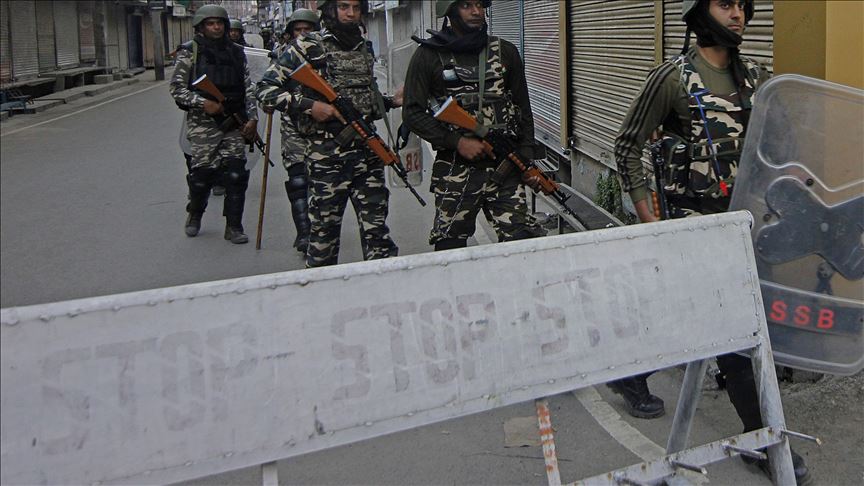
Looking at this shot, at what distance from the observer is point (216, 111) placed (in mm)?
6543

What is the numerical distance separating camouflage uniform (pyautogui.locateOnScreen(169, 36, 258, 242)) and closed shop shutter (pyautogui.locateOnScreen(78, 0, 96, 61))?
3574 millimetres

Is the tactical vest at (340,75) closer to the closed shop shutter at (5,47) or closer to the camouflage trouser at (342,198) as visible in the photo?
the camouflage trouser at (342,198)

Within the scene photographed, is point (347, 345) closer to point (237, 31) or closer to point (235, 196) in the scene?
point (235, 196)

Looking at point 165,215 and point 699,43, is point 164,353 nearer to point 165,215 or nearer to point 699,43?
point 699,43

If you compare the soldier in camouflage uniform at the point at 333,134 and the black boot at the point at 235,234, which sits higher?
the soldier in camouflage uniform at the point at 333,134

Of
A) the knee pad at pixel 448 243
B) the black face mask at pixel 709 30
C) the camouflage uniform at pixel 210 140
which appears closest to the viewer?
the black face mask at pixel 709 30

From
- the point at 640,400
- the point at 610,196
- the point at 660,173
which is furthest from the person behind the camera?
the point at 610,196

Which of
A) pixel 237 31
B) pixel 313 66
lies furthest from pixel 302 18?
pixel 313 66

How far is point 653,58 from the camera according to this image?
5973 millimetres

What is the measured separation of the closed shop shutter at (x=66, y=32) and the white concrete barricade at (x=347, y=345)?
1.00m

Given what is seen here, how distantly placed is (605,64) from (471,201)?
136 inches

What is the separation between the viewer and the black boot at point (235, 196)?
681cm

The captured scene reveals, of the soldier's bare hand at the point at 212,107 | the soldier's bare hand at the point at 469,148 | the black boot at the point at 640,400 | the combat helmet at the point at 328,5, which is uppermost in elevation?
the combat helmet at the point at 328,5

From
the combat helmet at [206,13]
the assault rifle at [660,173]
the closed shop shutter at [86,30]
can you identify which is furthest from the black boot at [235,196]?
the assault rifle at [660,173]
